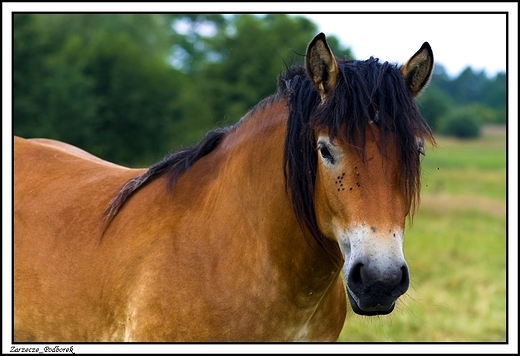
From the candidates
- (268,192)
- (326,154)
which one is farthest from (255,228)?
(326,154)

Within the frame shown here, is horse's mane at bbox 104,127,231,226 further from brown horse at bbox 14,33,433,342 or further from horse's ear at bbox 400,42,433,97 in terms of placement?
horse's ear at bbox 400,42,433,97

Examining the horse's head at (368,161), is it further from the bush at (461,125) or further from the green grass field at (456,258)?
the bush at (461,125)

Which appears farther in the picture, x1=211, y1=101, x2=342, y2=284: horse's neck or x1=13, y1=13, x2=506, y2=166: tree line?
x1=13, y1=13, x2=506, y2=166: tree line

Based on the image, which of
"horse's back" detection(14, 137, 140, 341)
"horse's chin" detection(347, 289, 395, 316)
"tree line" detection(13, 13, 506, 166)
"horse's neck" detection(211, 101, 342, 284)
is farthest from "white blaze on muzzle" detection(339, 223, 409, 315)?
"tree line" detection(13, 13, 506, 166)

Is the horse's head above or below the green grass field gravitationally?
above

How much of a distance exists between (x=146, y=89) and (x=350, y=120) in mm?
28547

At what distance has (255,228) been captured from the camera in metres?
3.61

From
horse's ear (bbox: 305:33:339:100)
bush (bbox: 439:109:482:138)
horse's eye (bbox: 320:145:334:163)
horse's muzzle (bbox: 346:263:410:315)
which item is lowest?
bush (bbox: 439:109:482:138)

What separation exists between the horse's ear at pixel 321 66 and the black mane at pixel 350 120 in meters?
0.05

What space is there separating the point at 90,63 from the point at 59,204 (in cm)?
2870

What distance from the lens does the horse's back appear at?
4031mm

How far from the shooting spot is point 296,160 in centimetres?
334

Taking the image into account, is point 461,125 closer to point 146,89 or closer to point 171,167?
point 146,89

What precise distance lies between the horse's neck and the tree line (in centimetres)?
1598
